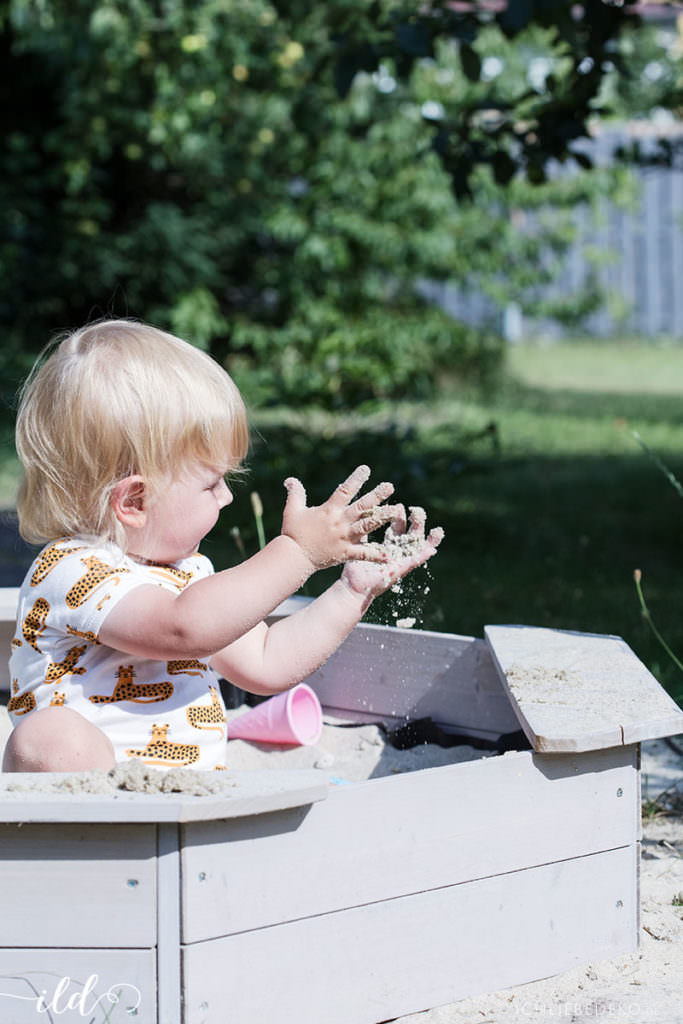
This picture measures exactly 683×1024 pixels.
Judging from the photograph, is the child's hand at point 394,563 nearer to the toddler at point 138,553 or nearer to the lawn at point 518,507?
the toddler at point 138,553

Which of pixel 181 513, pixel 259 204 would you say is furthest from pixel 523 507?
pixel 259 204

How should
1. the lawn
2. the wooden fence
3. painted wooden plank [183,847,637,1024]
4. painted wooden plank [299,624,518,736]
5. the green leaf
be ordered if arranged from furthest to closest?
the wooden fence → the lawn → the green leaf → painted wooden plank [299,624,518,736] → painted wooden plank [183,847,637,1024]

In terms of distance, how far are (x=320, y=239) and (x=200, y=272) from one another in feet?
3.31

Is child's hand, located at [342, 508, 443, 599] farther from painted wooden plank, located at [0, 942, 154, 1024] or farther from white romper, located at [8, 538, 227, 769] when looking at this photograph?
painted wooden plank, located at [0, 942, 154, 1024]

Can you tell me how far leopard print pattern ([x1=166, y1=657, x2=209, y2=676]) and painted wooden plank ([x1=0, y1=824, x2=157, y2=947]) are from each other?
0.37 m

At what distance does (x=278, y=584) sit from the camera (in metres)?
1.57

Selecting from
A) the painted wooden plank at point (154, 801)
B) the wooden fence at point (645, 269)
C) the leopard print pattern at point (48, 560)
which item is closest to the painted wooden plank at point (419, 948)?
the painted wooden plank at point (154, 801)

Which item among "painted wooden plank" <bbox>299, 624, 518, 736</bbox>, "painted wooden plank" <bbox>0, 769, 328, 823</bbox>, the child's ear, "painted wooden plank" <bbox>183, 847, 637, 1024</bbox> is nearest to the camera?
"painted wooden plank" <bbox>0, 769, 328, 823</bbox>

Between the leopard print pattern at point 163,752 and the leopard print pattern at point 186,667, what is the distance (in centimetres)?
8

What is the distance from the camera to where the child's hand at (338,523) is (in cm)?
160

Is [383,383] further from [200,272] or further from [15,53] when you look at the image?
[15,53]

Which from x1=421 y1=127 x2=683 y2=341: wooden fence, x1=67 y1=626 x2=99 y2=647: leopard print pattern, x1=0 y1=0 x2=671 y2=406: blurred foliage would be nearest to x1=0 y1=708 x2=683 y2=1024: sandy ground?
x1=67 y1=626 x2=99 y2=647: leopard print pattern

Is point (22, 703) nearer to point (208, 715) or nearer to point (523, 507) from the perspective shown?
point (208, 715)

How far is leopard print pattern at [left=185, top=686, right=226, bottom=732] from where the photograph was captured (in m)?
1.72
